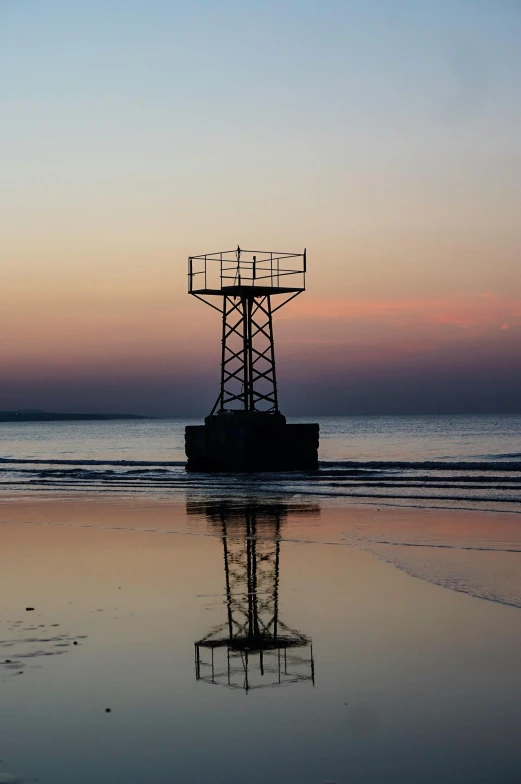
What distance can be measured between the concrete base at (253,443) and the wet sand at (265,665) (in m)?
18.2

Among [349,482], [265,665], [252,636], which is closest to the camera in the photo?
[265,665]

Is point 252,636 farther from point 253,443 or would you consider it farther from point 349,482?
point 253,443

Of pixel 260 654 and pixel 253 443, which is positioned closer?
pixel 260 654

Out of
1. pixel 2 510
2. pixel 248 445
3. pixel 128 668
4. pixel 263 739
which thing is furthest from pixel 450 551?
pixel 248 445

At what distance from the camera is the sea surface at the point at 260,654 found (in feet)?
18.3

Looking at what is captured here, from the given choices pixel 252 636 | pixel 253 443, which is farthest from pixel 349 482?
pixel 252 636

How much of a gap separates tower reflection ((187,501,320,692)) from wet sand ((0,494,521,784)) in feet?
0.10

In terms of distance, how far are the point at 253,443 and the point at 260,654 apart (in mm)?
25141

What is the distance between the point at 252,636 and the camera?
8.50m

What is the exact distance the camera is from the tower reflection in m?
7.24

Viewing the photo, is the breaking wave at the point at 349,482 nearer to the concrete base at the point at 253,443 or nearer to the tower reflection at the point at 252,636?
the concrete base at the point at 253,443

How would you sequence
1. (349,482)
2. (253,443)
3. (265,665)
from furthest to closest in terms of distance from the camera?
(253,443), (349,482), (265,665)

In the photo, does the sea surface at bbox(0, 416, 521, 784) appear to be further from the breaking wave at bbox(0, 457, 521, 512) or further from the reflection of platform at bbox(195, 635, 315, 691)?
the breaking wave at bbox(0, 457, 521, 512)

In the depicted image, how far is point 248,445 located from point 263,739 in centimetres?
2712
